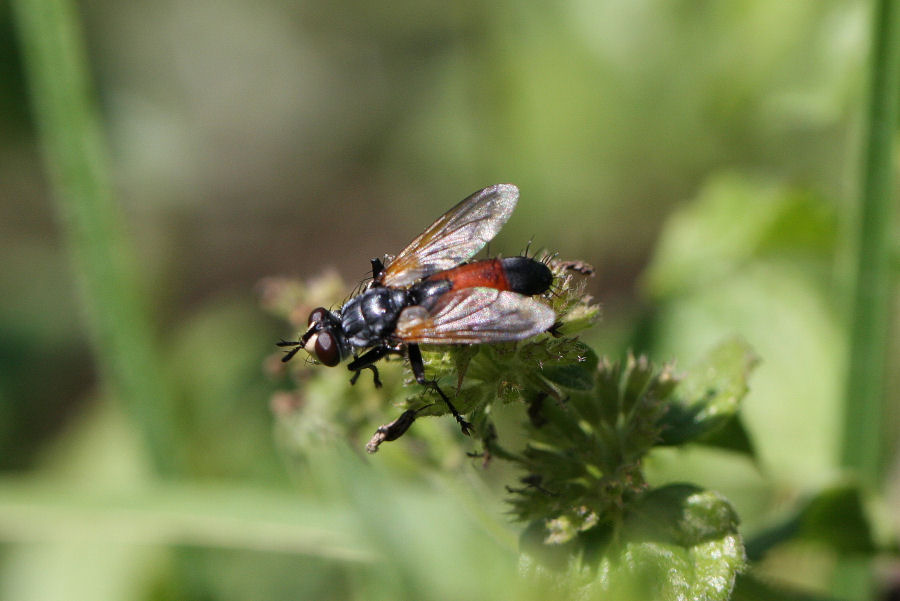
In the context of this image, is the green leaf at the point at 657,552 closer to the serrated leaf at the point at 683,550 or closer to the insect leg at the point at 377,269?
the serrated leaf at the point at 683,550

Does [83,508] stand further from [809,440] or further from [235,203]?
[235,203]

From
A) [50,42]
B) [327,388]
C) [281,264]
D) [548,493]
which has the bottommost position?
[281,264]

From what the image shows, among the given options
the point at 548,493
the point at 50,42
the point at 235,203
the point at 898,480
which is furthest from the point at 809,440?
the point at 235,203

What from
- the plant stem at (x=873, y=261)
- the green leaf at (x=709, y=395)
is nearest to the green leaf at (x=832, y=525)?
the plant stem at (x=873, y=261)

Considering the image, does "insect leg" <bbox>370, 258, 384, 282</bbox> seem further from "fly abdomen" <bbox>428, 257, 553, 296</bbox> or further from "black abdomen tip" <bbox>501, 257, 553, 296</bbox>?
"black abdomen tip" <bbox>501, 257, 553, 296</bbox>

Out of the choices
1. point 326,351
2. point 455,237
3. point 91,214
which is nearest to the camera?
point 326,351

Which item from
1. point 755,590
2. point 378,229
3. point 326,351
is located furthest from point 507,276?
point 378,229

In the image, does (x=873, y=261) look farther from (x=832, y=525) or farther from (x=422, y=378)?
(x=422, y=378)
